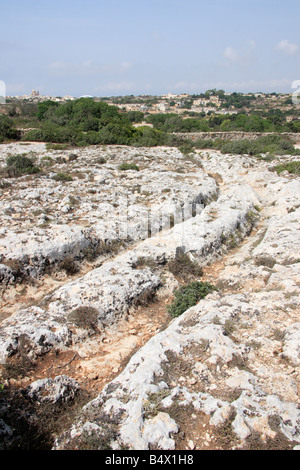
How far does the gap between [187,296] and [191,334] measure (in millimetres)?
1512

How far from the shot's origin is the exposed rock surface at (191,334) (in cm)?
344

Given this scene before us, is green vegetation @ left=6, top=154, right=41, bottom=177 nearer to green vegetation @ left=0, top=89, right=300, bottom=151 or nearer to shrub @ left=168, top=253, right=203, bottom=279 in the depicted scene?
green vegetation @ left=0, top=89, right=300, bottom=151

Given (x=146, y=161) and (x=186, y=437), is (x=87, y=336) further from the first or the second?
(x=146, y=161)

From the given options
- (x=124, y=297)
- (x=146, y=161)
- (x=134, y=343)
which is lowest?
(x=134, y=343)

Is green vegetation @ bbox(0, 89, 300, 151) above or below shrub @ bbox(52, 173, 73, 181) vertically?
→ above

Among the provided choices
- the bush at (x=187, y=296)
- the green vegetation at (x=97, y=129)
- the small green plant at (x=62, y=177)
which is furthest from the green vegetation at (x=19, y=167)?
the bush at (x=187, y=296)

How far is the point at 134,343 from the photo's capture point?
225 inches

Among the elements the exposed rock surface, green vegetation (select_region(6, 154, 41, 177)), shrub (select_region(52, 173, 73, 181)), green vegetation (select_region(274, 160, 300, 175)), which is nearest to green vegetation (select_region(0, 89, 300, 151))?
green vegetation (select_region(6, 154, 41, 177))

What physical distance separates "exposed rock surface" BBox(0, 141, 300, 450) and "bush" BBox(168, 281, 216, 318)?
253mm

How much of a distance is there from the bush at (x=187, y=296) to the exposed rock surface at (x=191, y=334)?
253mm

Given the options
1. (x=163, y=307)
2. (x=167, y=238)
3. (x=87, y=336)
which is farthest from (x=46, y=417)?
(x=167, y=238)

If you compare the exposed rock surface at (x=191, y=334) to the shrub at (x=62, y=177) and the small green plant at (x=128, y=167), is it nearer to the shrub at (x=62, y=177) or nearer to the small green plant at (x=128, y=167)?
the shrub at (x=62, y=177)

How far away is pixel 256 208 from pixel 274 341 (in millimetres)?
9064

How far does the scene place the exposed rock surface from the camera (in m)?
3.44
